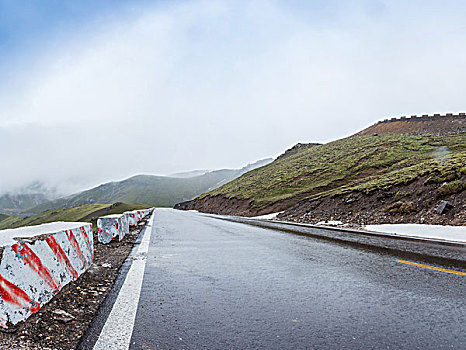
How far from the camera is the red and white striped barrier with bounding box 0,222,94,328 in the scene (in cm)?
349

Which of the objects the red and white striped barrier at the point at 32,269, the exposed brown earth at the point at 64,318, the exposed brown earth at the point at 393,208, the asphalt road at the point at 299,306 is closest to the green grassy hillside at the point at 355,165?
the exposed brown earth at the point at 393,208

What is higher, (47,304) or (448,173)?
(448,173)

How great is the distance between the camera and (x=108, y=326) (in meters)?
3.46

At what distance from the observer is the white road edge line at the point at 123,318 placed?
3033 mm

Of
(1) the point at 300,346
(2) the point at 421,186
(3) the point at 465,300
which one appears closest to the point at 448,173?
(2) the point at 421,186

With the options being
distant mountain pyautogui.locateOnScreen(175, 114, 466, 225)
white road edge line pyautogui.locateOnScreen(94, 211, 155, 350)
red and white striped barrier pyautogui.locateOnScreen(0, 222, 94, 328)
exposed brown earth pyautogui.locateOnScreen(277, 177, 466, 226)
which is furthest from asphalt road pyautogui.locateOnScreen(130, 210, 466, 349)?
distant mountain pyautogui.locateOnScreen(175, 114, 466, 225)

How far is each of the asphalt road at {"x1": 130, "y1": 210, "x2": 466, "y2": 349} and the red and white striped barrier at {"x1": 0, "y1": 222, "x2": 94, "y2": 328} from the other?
1157mm

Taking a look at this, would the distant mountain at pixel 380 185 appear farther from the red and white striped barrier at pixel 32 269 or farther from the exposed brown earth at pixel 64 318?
the red and white striped barrier at pixel 32 269

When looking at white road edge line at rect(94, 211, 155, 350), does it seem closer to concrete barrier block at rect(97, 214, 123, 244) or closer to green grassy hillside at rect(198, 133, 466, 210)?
Answer: concrete barrier block at rect(97, 214, 123, 244)

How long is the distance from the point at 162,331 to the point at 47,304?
1.75 m

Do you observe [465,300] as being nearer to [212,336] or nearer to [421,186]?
[212,336]

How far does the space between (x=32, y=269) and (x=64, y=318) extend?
2.45ft

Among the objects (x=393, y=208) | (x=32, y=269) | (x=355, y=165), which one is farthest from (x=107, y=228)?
(x=355, y=165)

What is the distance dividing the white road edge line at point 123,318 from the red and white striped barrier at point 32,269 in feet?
2.78
